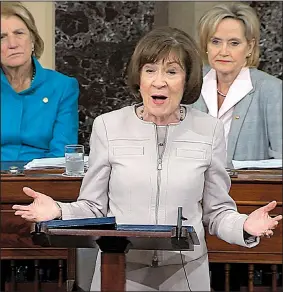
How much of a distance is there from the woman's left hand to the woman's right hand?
44 cm

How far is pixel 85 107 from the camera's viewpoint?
2312 mm

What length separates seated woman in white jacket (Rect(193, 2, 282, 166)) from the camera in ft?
7.09

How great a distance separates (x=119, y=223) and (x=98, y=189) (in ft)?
0.33

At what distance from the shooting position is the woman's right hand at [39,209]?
162 cm

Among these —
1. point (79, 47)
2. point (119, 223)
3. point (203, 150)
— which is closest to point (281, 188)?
point (203, 150)

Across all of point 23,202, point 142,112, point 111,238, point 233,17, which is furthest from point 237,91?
point 111,238

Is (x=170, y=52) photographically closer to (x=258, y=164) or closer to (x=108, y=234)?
(x=108, y=234)

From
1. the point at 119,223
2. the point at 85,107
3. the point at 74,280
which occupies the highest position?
the point at 85,107

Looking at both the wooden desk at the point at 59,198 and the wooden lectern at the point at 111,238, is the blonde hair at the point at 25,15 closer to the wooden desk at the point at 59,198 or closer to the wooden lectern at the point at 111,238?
the wooden desk at the point at 59,198

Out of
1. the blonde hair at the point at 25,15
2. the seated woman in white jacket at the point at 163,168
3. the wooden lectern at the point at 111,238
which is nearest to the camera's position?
the wooden lectern at the point at 111,238

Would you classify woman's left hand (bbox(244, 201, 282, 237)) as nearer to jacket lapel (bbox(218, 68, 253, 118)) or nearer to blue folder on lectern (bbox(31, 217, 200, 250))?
blue folder on lectern (bbox(31, 217, 200, 250))

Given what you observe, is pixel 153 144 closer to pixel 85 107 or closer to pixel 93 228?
pixel 93 228

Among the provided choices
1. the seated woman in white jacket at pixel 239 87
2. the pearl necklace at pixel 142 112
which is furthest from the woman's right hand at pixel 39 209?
the seated woman in white jacket at pixel 239 87

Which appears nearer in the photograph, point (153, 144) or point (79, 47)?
point (153, 144)
